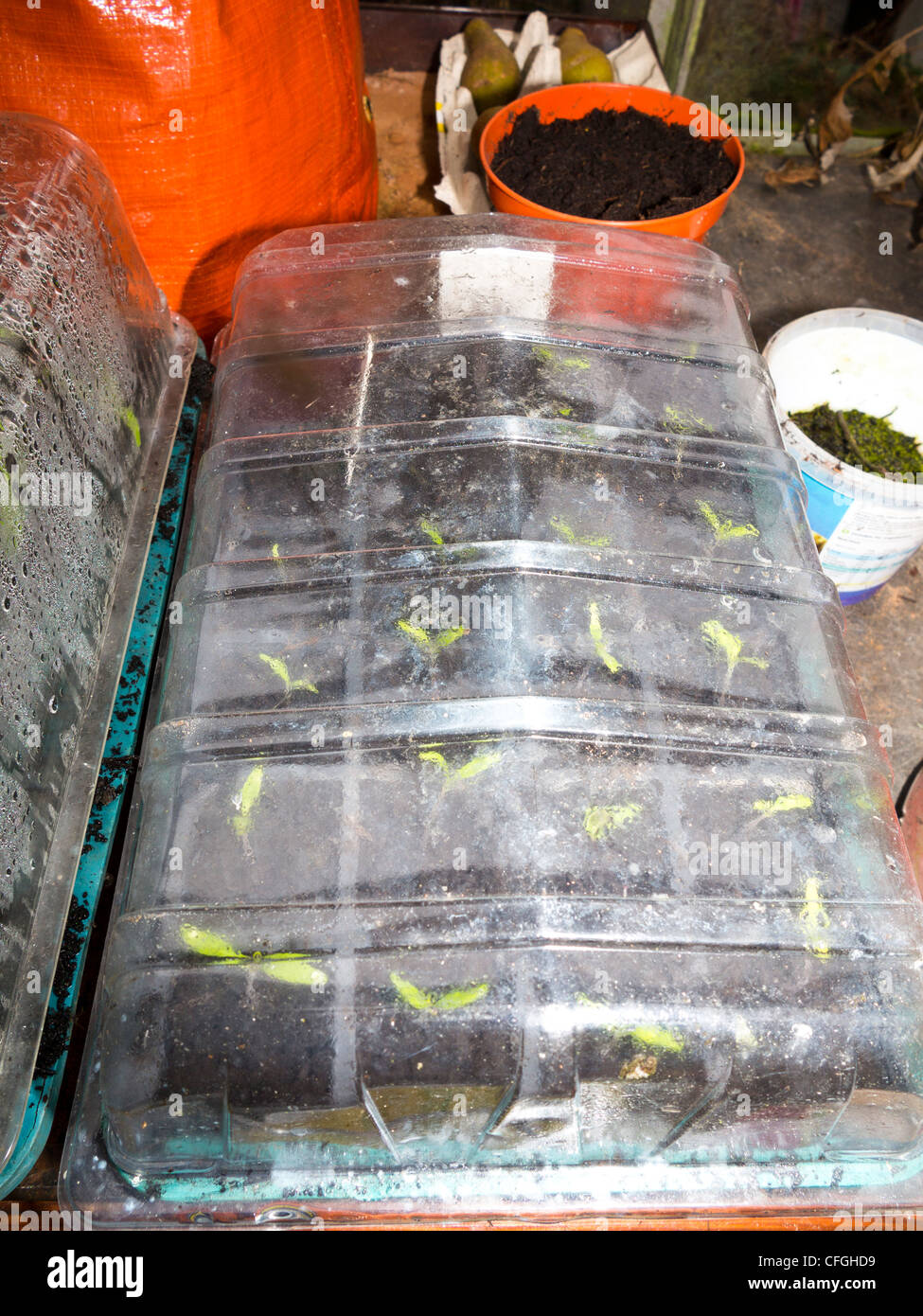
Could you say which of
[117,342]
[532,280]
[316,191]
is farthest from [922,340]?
[117,342]

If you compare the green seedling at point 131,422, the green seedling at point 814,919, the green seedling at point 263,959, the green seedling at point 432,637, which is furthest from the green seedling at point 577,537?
the green seedling at point 131,422

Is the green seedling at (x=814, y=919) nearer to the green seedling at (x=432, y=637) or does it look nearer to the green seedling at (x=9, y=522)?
the green seedling at (x=432, y=637)

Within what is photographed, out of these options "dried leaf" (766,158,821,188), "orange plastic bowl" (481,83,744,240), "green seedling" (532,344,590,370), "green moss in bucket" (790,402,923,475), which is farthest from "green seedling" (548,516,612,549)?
"dried leaf" (766,158,821,188)

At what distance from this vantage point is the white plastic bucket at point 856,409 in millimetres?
2031

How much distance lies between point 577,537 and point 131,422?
919 millimetres

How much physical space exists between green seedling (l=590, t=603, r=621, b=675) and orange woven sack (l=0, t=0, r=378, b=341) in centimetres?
149

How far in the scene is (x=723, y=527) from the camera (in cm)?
146

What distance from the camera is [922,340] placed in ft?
7.64

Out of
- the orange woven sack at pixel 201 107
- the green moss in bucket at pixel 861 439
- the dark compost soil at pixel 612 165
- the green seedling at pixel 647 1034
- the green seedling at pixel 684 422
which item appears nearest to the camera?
the green seedling at pixel 647 1034

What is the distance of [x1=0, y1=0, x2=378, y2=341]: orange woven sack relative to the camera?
70.3 inches

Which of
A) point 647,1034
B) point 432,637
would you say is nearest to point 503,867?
point 647,1034

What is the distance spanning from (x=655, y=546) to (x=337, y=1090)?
92 cm

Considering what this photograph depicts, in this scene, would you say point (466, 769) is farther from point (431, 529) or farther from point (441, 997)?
point (431, 529)

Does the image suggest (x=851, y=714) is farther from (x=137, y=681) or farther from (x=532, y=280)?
(x=137, y=681)
